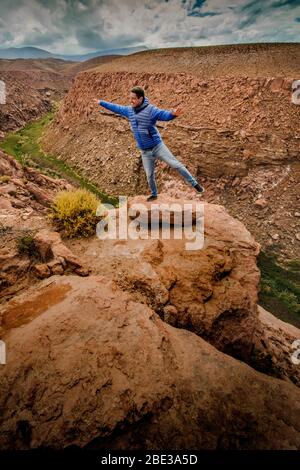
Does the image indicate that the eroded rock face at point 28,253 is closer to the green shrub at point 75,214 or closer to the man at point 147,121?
the green shrub at point 75,214

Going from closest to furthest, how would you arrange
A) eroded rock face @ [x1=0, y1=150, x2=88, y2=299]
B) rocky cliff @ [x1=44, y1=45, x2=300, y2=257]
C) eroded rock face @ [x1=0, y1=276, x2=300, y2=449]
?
eroded rock face @ [x1=0, y1=276, x2=300, y2=449], eroded rock face @ [x1=0, y1=150, x2=88, y2=299], rocky cliff @ [x1=44, y1=45, x2=300, y2=257]

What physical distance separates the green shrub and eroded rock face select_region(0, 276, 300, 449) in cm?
211

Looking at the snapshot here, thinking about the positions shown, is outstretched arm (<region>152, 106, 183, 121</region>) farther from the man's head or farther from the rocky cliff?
the rocky cliff

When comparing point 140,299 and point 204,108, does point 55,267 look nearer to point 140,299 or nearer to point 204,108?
point 140,299

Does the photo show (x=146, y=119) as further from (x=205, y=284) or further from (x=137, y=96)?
(x=205, y=284)

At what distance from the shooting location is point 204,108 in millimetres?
20359

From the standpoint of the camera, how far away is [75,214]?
647 centimetres

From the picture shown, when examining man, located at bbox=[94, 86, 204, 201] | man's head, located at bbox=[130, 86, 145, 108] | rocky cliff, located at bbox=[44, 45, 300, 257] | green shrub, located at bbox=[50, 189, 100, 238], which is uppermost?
rocky cliff, located at bbox=[44, 45, 300, 257]

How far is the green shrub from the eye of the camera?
20.7 feet

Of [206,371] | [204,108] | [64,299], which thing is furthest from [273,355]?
[204,108]

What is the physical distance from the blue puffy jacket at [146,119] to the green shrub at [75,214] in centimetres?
173

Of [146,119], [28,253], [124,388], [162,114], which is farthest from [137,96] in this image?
[124,388]

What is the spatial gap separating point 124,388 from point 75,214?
3976 mm

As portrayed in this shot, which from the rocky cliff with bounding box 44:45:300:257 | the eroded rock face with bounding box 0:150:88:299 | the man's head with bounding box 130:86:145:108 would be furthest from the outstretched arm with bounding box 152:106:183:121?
the rocky cliff with bounding box 44:45:300:257
